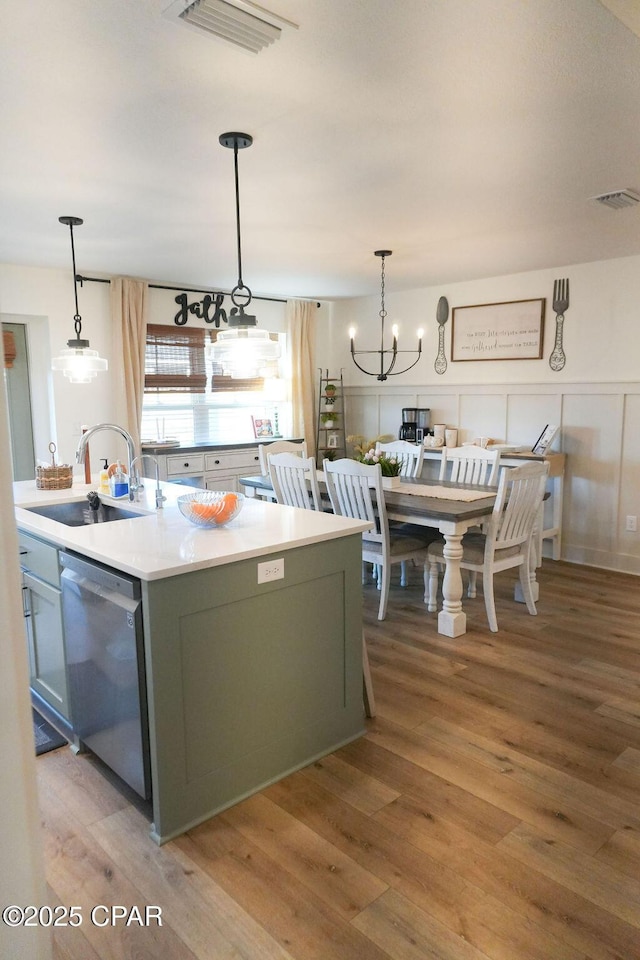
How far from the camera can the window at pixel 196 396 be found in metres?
5.97

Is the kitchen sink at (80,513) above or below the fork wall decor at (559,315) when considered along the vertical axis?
below

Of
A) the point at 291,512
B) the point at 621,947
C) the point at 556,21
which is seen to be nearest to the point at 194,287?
the point at 291,512

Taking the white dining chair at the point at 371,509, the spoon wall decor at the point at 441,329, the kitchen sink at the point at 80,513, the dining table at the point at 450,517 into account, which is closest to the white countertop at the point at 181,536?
the kitchen sink at the point at 80,513

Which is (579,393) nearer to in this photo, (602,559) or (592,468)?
(592,468)

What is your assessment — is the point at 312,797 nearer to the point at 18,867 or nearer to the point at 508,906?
the point at 508,906

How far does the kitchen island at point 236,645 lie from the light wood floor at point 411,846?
0.13m

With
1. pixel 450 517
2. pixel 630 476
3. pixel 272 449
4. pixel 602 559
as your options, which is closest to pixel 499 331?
pixel 630 476

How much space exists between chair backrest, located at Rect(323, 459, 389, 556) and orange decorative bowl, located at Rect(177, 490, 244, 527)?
1334 millimetres

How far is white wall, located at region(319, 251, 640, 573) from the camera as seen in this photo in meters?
4.87

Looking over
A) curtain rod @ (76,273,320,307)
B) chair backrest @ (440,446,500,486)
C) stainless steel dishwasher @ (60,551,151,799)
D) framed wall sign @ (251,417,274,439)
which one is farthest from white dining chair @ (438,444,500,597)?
curtain rod @ (76,273,320,307)

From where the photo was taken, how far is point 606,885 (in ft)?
6.06

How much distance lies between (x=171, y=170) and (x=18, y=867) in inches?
108

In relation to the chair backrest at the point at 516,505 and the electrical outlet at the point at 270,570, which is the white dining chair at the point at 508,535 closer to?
the chair backrest at the point at 516,505

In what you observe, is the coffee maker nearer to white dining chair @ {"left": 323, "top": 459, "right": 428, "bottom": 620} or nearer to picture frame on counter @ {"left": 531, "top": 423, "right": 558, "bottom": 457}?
picture frame on counter @ {"left": 531, "top": 423, "right": 558, "bottom": 457}
